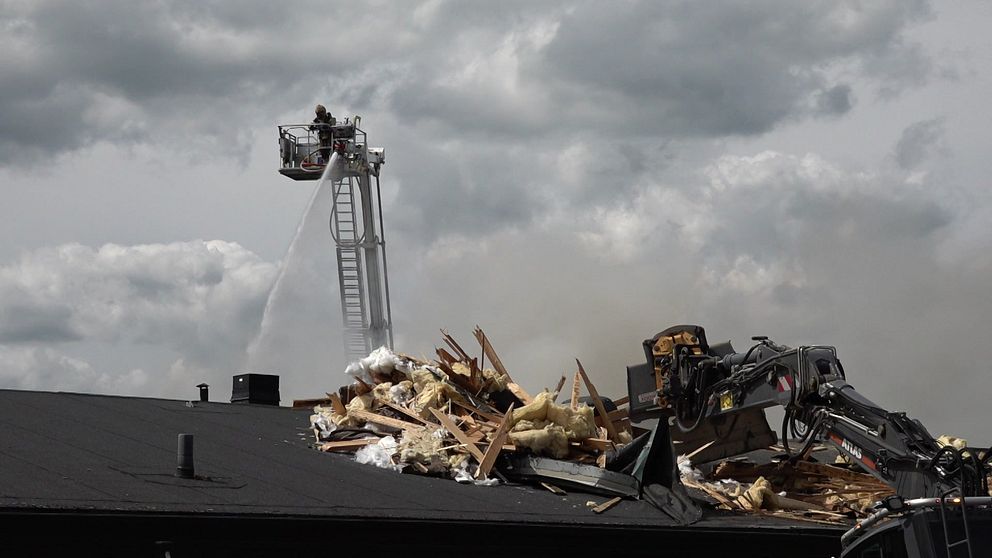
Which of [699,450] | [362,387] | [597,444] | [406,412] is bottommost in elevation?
[699,450]

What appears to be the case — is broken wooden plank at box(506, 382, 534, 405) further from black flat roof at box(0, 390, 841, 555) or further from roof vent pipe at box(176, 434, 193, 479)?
roof vent pipe at box(176, 434, 193, 479)

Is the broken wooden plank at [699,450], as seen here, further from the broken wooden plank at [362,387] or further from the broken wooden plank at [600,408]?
the broken wooden plank at [362,387]

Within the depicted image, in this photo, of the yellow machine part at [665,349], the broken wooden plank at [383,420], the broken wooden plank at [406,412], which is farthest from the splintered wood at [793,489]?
the broken wooden plank at [383,420]

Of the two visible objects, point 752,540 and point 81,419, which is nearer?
point 752,540

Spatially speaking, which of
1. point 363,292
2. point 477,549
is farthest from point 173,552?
point 363,292

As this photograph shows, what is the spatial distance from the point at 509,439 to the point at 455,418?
119 centimetres

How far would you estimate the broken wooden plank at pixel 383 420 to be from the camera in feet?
60.9

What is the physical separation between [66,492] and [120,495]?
0.53 m

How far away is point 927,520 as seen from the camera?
11.3 meters

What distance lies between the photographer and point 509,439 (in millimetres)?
17922

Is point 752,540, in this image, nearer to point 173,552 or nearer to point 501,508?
point 501,508

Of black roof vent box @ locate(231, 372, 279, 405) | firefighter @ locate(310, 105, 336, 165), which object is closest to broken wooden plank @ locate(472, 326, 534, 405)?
black roof vent box @ locate(231, 372, 279, 405)

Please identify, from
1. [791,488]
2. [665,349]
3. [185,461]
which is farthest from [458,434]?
[791,488]

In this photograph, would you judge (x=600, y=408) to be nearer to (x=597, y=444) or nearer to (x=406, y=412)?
(x=597, y=444)
